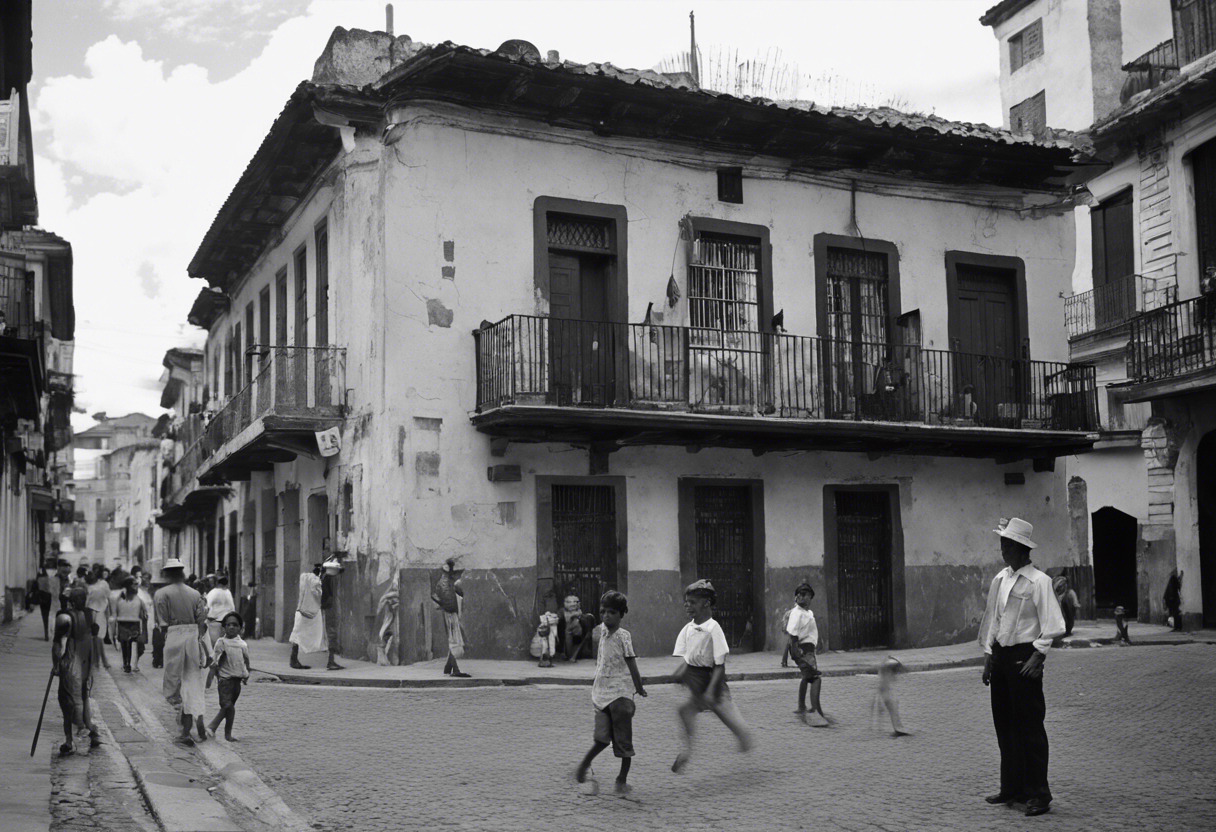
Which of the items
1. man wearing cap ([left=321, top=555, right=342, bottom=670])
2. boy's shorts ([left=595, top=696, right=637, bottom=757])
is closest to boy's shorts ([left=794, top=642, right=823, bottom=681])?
boy's shorts ([left=595, top=696, right=637, bottom=757])

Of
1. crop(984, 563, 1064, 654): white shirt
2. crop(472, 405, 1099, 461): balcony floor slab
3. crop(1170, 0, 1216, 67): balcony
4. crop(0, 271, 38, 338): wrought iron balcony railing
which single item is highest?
crop(1170, 0, 1216, 67): balcony

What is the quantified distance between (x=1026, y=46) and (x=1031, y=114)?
1.82 m

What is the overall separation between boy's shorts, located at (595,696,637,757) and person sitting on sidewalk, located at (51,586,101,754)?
430cm

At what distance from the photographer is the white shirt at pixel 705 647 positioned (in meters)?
8.70

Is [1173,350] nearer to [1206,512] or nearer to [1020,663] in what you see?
[1206,512]

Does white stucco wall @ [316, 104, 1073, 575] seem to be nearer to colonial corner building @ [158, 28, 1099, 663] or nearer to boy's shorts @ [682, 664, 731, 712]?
colonial corner building @ [158, 28, 1099, 663]

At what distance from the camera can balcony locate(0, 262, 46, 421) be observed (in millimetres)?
17016

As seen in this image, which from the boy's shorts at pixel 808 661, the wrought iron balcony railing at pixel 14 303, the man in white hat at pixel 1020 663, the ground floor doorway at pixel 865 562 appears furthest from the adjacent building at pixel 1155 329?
the wrought iron balcony railing at pixel 14 303

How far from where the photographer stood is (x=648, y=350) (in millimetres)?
16891

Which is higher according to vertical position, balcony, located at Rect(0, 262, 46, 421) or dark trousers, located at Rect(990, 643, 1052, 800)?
balcony, located at Rect(0, 262, 46, 421)

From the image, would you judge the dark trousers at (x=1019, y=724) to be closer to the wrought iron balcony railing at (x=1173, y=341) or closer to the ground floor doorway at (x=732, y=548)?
the ground floor doorway at (x=732, y=548)

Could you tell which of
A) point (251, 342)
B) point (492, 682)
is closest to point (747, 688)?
point (492, 682)

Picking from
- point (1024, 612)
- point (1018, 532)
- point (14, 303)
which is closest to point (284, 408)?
point (14, 303)

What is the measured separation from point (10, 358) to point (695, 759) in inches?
480
